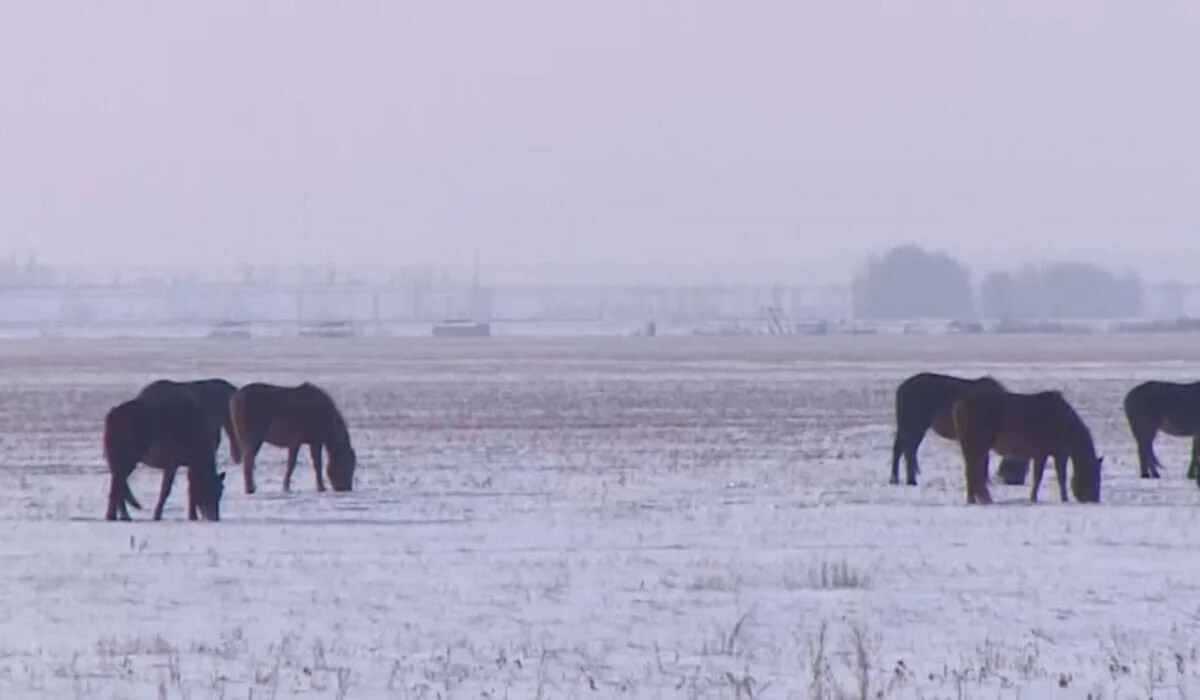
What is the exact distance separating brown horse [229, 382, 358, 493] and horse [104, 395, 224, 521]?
3593 millimetres

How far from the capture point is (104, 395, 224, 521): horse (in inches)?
731

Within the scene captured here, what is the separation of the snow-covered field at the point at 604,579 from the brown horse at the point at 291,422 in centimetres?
60

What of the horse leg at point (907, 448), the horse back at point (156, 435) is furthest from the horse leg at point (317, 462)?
the horse leg at point (907, 448)

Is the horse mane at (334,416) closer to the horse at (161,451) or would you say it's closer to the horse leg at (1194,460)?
the horse at (161,451)

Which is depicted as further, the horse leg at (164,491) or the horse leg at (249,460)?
the horse leg at (249,460)

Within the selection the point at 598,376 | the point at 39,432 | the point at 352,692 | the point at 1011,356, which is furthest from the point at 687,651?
the point at 1011,356

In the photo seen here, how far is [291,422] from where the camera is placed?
75.3ft

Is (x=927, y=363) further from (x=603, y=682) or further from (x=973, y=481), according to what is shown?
(x=603, y=682)

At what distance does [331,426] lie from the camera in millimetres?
22797

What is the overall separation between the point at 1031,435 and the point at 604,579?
8.24 metres

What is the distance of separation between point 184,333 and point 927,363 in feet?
354

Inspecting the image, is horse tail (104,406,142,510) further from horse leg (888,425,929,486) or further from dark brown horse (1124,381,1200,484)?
dark brown horse (1124,381,1200,484)

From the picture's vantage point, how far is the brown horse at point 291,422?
22.7m

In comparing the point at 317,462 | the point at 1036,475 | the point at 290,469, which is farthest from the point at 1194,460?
the point at 290,469
